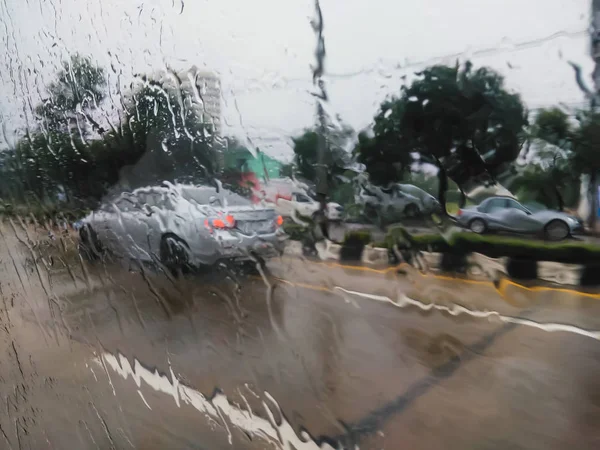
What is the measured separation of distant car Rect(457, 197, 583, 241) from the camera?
719mm

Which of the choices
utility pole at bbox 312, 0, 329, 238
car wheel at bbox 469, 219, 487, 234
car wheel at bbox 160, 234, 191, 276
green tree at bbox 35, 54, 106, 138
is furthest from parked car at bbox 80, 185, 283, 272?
car wheel at bbox 469, 219, 487, 234

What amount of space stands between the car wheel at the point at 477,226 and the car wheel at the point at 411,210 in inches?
4.1

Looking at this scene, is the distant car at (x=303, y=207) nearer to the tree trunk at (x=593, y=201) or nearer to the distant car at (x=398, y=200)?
the distant car at (x=398, y=200)

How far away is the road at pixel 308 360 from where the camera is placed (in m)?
0.81

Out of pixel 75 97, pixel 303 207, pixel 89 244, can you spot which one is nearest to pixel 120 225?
pixel 89 244

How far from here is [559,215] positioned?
2.37 feet

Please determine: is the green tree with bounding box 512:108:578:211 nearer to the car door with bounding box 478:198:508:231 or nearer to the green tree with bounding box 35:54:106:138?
the car door with bounding box 478:198:508:231

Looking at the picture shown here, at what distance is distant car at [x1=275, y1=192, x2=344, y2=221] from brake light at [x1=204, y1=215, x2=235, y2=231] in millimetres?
152

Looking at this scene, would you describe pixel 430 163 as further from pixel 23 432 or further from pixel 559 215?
pixel 23 432

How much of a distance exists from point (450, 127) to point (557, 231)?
0.24 m

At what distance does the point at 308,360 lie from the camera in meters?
1.06

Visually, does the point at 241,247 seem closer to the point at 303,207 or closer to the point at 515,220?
the point at 303,207

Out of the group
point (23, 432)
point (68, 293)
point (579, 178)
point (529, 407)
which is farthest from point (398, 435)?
point (23, 432)

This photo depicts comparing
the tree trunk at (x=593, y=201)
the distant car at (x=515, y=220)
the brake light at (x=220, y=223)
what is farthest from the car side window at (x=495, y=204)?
the brake light at (x=220, y=223)
